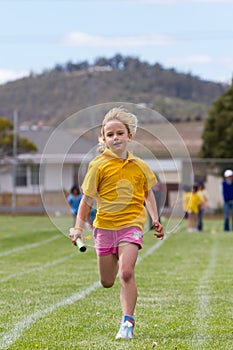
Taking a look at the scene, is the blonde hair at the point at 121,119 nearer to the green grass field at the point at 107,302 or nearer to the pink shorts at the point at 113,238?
the pink shorts at the point at 113,238

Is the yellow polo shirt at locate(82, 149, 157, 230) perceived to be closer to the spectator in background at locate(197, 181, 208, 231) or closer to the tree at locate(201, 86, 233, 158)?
the spectator in background at locate(197, 181, 208, 231)

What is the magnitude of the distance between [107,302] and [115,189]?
2869 millimetres

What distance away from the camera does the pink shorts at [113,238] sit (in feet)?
26.8

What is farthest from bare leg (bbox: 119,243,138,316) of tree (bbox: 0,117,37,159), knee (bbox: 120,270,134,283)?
tree (bbox: 0,117,37,159)

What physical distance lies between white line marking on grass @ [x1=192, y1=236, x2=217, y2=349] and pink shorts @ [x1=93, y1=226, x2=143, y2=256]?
0.92 m

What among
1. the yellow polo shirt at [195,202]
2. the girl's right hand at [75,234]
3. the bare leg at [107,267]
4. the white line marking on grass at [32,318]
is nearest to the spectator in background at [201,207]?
the yellow polo shirt at [195,202]

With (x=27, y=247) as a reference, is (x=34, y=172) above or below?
above

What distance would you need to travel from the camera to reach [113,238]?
8219 mm

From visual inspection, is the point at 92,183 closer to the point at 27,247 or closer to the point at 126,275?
the point at 126,275

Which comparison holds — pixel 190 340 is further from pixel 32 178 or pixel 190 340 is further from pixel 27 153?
pixel 27 153

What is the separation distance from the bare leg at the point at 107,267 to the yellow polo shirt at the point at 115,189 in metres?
0.27

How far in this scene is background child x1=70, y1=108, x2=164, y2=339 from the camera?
8.21 m

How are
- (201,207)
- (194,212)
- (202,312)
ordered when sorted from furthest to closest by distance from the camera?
(201,207) → (194,212) → (202,312)

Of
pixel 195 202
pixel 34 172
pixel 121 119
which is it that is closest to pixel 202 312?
pixel 121 119
